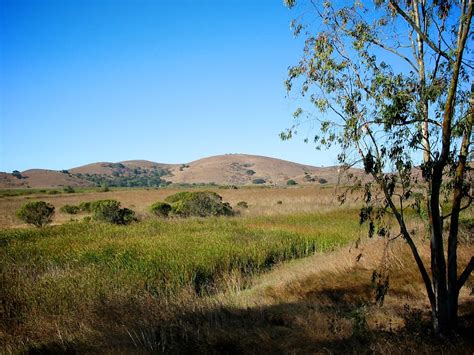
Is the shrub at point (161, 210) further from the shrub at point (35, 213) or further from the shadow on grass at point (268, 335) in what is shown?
the shadow on grass at point (268, 335)

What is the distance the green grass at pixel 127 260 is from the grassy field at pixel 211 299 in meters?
0.05

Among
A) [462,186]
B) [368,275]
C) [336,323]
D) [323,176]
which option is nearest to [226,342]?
[336,323]

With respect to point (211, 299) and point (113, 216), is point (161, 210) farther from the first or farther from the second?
point (211, 299)

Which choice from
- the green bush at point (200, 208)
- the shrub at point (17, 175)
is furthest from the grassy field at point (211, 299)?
the shrub at point (17, 175)

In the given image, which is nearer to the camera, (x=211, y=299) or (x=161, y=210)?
(x=211, y=299)

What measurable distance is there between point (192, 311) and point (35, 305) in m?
3.73

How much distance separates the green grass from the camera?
361 inches

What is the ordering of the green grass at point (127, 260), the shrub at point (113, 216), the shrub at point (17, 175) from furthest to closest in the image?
the shrub at point (17, 175) < the shrub at point (113, 216) < the green grass at point (127, 260)

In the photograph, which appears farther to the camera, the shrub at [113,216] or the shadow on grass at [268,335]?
the shrub at [113,216]

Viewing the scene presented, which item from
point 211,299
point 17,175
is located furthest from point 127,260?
point 17,175

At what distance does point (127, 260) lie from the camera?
14.7 m

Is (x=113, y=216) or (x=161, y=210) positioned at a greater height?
(x=161, y=210)

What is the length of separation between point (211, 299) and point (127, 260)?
567cm

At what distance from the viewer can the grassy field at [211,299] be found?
741 cm
